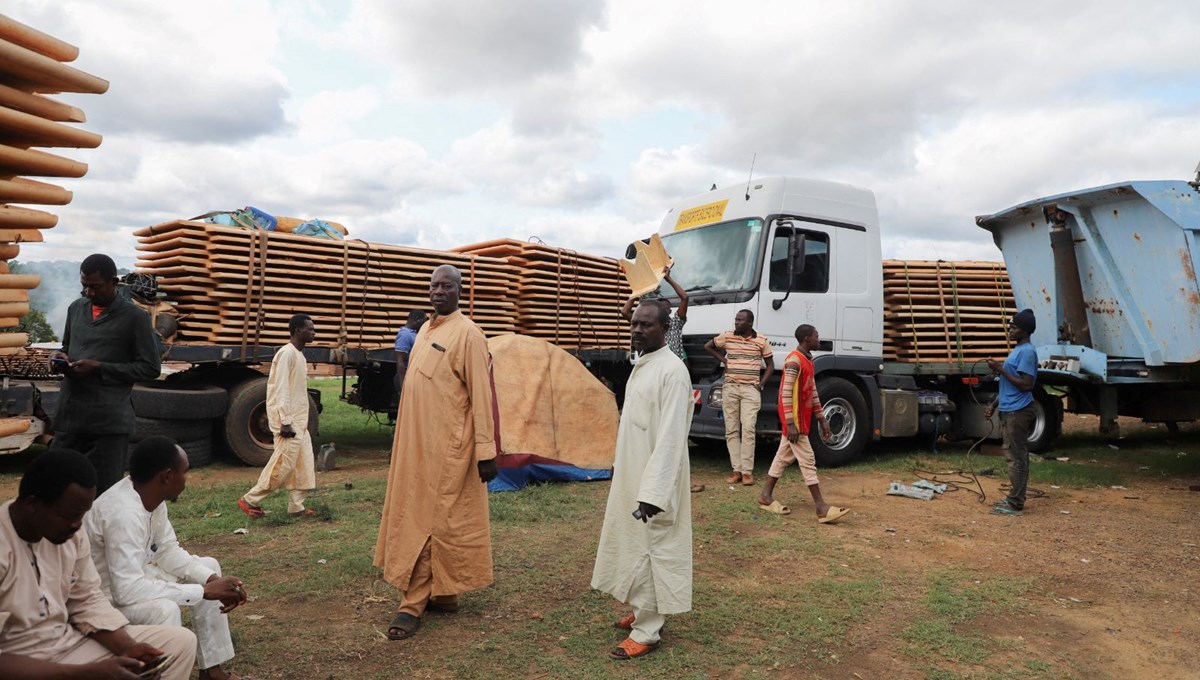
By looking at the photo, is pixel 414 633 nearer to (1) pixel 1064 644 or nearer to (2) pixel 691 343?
(1) pixel 1064 644

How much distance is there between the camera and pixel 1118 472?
8883mm

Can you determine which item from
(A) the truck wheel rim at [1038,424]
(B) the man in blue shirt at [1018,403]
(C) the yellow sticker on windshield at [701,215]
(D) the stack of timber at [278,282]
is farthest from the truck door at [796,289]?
(D) the stack of timber at [278,282]

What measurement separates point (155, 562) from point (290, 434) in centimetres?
310

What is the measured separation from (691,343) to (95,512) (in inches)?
259

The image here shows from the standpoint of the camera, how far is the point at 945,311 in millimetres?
10562

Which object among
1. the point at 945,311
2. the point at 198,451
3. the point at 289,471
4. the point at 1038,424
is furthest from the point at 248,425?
the point at 1038,424

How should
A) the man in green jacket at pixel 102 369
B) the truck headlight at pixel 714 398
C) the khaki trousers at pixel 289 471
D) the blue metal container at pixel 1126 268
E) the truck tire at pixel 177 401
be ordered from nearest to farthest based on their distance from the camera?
the man in green jacket at pixel 102 369
the khaki trousers at pixel 289 471
the blue metal container at pixel 1126 268
the truck tire at pixel 177 401
the truck headlight at pixel 714 398

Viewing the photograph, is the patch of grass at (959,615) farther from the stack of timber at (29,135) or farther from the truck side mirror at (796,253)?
the stack of timber at (29,135)

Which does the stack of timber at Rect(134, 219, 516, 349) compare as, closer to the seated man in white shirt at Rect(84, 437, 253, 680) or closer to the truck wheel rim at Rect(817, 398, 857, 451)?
the truck wheel rim at Rect(817, 398, 857, 451)

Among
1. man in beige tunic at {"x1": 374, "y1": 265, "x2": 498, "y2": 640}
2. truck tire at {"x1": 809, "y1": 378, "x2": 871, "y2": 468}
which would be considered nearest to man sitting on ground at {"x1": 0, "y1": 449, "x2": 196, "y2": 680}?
man in beige tunic at {"x1": 374, "y1": 265, "x2": 498, "y2": 640}

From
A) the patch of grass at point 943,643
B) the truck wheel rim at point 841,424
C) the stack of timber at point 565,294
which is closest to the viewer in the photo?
the patch of grass at point 943,643

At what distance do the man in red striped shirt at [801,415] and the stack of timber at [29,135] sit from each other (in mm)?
5118

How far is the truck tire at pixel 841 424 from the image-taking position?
876cm

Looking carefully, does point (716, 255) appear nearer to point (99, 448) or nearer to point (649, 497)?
point (649, 497)
